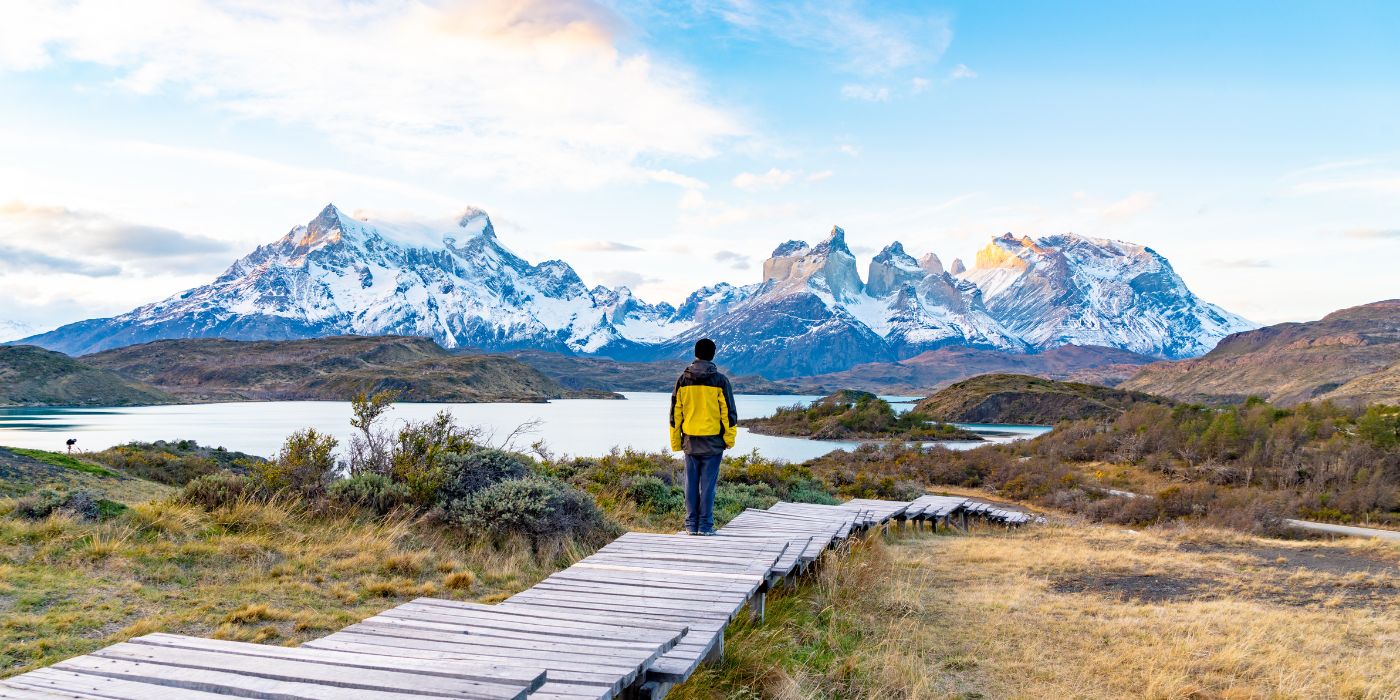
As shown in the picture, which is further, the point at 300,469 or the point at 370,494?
the point at 300,469

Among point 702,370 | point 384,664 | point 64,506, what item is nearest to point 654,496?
point 702,370

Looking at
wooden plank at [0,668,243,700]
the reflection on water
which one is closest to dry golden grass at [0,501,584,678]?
wooden plank at [0,668,243,700]

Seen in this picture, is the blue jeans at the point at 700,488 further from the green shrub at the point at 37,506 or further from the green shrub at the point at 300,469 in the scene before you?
the green shrub at the point at 37,506

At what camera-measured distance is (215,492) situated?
34.7 ft

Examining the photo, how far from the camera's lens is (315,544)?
9.36 meters

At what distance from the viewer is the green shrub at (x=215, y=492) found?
10.5 m

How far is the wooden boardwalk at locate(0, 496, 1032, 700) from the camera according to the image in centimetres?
365

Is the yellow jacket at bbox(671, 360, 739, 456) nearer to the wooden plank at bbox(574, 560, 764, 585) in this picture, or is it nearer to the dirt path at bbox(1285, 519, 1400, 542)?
the wooden plank at bbox(574, 560, 764, 585)

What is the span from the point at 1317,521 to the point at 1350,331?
18259 centimetres

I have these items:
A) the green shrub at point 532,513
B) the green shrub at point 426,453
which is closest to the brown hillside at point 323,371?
the green shrub at point 426,453

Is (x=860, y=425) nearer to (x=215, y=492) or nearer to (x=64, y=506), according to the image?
(x=215, y=492)

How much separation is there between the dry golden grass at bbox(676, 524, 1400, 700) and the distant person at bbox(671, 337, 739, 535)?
139 centimetres

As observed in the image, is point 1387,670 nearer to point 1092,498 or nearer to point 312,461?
point 312,461

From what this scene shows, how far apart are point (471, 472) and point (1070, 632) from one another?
758cm
